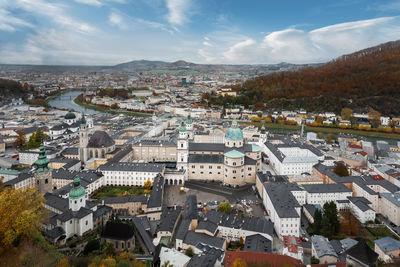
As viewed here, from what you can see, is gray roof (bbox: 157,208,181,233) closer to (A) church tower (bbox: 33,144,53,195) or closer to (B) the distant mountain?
(A) church tower (bbox: 33,144,53,195)

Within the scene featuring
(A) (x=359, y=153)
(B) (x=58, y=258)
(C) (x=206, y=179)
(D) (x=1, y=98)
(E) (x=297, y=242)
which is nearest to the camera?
(B) (x=58, y=258)

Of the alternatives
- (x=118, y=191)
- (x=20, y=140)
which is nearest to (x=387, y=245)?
(x=118, y=191)

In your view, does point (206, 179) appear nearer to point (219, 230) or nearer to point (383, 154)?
point (219, 230)

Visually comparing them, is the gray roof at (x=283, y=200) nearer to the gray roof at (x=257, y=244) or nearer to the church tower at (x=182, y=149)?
the gray roof at (x=257, y=244)

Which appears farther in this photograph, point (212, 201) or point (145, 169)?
point (145, 169)

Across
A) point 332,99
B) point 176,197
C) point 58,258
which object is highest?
point 332,99

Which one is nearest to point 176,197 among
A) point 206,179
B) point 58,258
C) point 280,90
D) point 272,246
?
point 206,179
